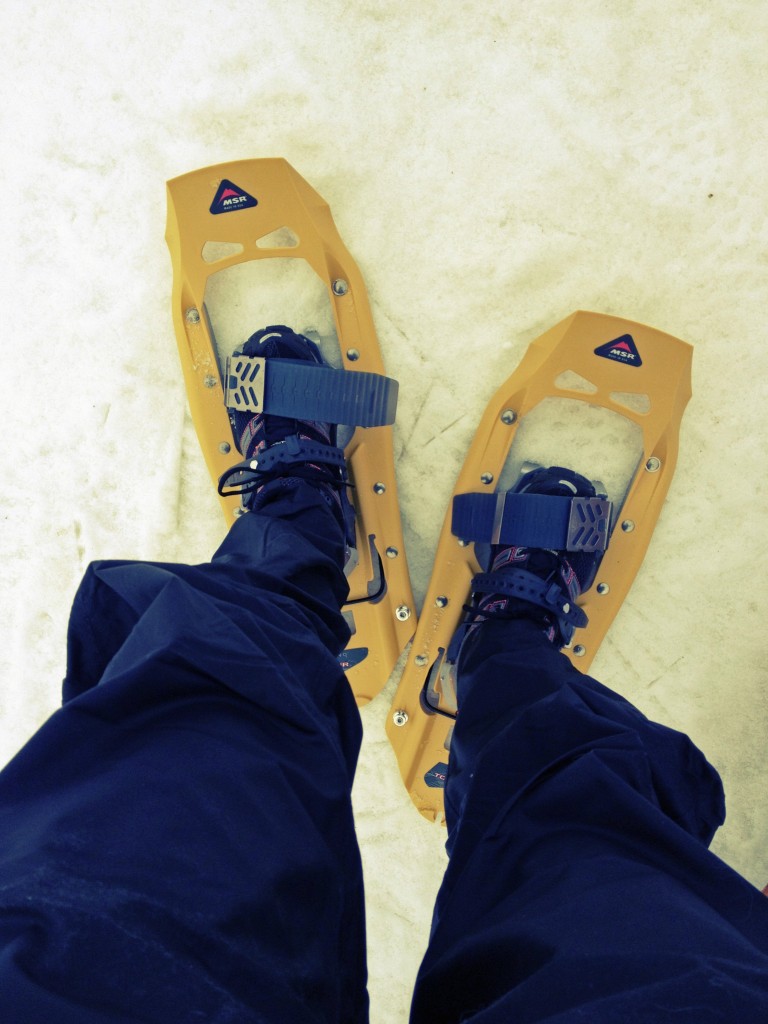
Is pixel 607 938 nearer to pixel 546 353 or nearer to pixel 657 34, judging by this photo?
pixel 546 353

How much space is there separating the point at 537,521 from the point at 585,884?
0.62 meters

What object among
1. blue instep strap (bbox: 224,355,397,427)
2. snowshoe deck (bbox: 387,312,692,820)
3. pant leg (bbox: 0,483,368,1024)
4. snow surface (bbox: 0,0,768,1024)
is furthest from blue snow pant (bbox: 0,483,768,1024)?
snow surface (bbox: 0,0,768,1024)

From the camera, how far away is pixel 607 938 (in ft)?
1.61

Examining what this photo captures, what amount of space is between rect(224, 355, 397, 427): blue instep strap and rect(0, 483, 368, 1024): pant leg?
0.40 meters

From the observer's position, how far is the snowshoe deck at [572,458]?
3.69 ft

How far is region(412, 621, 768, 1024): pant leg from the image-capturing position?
0.45 metres

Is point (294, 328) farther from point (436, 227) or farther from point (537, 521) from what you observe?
point (537, 521)

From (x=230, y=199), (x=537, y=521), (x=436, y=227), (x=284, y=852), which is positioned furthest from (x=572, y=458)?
(x=284, y=852)

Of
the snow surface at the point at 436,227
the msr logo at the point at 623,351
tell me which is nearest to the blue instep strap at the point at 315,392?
the snow surface at the point at 436,227

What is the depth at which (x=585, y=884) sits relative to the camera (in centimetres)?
56

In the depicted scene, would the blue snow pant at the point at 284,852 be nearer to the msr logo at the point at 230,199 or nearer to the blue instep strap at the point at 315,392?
the blue instep strap at the point at 315,392

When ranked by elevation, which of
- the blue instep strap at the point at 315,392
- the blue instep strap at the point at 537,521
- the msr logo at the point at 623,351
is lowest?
the blue instep strap at the point at 537,521

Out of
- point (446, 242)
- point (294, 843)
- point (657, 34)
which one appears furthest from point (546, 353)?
point (294, 843)

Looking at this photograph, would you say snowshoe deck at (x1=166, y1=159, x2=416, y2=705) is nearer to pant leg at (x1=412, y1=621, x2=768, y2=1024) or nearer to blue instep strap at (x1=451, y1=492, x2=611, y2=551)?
blue instep strap at (x1=451, y1=492, x2=611, y2=551)
